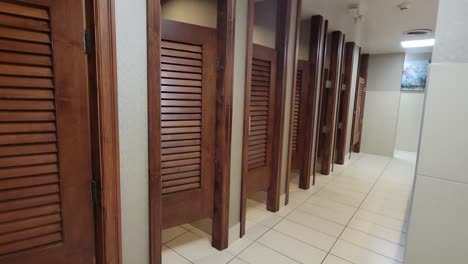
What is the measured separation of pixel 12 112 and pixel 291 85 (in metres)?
2.26

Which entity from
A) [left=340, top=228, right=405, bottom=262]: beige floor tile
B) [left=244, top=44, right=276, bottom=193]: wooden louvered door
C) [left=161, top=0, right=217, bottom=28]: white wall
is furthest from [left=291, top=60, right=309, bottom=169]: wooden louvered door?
[left=161, top=0, right=217, bottom=28]: white wall

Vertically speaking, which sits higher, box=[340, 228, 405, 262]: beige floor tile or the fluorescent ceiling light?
the fluorescent ceiling light

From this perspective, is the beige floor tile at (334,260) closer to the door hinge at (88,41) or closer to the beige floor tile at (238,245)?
the beige floor tile at (238,245)

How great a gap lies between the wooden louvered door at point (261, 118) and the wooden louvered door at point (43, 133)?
1.42m

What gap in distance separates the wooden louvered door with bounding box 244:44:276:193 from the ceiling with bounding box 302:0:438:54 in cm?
106

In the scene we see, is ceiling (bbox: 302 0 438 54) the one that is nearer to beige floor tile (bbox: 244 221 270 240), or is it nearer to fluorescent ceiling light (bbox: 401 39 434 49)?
fluorescent ceiling light (bbox: 401 39 434 49)

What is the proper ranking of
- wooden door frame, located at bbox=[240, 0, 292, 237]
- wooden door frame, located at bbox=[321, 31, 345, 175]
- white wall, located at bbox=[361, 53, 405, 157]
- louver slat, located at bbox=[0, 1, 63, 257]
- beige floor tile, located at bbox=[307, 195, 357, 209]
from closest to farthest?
louver slat, located at bbox=[0, 1, 63, 257]
wooden door frame, located at bbox=[240, 0, 292, 237]
beige floor tile, located at bbox=[307, 195, 357, 209]
wooden door frame, located at bbox=[321, 31, 345, 175]
white wall, located at bbox=[361, 53, 405, 157]

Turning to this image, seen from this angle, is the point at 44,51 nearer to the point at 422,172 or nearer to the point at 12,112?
the point at 12,112

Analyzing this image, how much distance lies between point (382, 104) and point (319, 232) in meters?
4.46

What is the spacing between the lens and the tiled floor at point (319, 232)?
6.08 ft

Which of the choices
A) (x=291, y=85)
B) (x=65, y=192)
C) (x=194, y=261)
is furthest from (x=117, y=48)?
(x=291, y=85)

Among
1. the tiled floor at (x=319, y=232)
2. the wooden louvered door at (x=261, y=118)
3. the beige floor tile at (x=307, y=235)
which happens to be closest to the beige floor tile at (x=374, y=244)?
the tiled floor at (x=319, y=232)

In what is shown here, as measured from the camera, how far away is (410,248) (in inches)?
33.5

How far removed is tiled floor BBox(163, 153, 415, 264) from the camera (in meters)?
1.85
